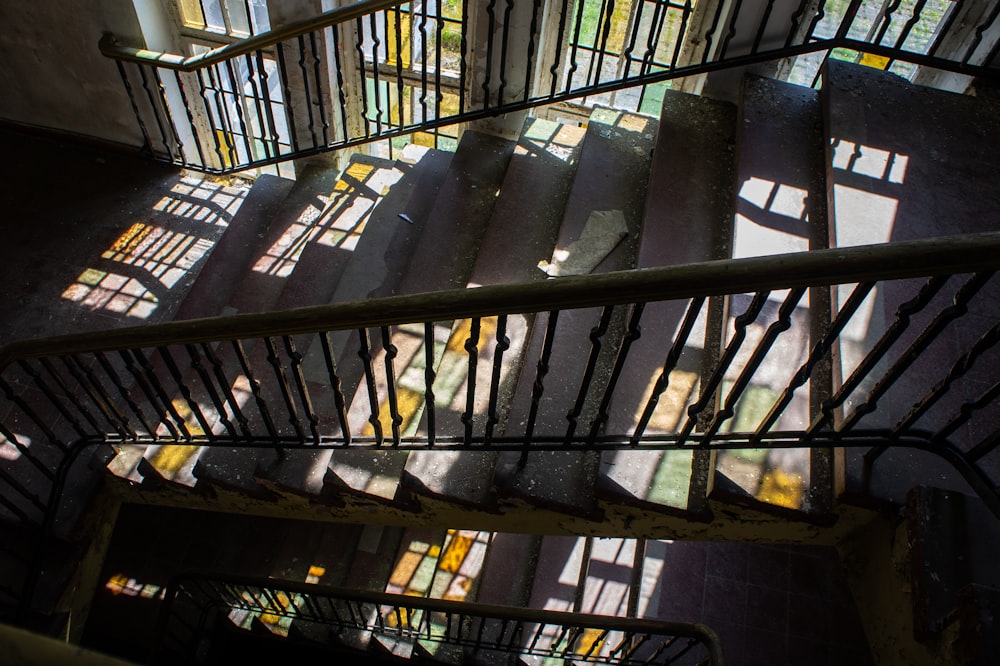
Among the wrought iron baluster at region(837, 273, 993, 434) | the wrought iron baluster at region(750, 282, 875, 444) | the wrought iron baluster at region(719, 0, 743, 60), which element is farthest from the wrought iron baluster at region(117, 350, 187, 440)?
the wrought iron baluster at region(719, 0, 743, 60)

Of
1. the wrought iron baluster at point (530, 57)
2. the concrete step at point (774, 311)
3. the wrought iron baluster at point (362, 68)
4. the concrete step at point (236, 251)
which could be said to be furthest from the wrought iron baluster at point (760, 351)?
the concrete step at point (236, 251)

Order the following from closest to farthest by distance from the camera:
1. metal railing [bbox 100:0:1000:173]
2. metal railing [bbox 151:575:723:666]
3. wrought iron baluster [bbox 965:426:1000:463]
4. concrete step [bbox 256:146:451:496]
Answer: wrought iron baluster [bbox 965:426:1000:463], concrete step [bbox 256:146:451:496], metal railing [bbox 151:575:723:666], metal railing [bbox 100:0:1000:173]

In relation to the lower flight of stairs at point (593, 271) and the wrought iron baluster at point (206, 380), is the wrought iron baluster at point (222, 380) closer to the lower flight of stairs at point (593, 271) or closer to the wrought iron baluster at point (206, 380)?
the wrought iron baluster at point (206, 380)

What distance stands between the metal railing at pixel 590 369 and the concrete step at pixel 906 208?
0.04ft

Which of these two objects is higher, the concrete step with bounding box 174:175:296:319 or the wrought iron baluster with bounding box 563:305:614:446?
the concrete step with bounding box 174:175:296:319

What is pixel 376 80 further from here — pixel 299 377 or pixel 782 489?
pixel 782 489

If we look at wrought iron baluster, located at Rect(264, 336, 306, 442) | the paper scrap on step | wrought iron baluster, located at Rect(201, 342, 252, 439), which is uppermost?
the paper scrap on step

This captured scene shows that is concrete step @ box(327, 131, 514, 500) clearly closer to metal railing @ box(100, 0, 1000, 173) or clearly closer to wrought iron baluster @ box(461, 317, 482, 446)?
wrought iron baluster @ box(461, 317, 482, 446)

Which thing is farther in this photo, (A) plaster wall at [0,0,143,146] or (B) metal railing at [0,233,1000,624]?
(A) plaster wall at [0,0,143,146]

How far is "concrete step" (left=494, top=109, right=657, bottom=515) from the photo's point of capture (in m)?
2.31

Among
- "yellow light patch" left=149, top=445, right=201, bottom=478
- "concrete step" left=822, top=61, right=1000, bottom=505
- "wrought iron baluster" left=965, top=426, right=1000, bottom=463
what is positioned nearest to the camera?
"wrought iron baluster" left=965, top=426, right=1000, bottom=463

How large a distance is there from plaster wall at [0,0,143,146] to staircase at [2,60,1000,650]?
1.67m

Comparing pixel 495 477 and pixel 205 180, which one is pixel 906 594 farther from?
pixel 205 180

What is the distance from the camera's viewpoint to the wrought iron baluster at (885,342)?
1479 millimetres
